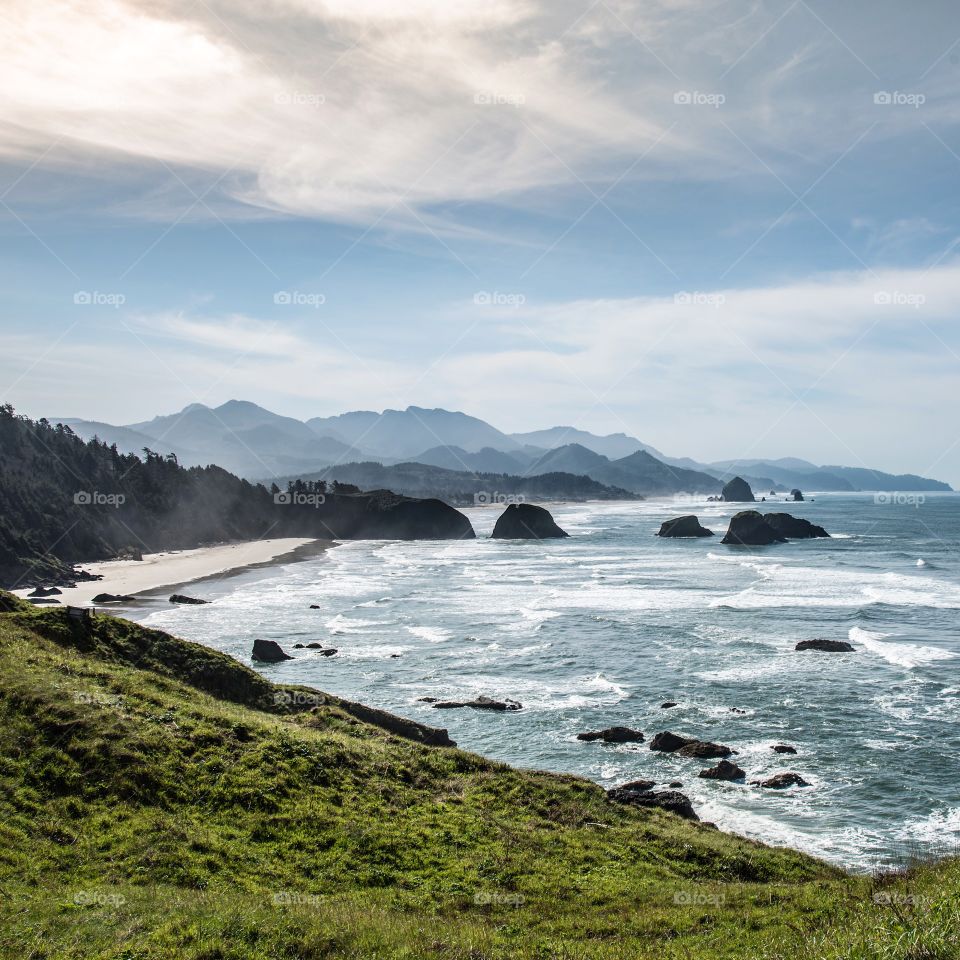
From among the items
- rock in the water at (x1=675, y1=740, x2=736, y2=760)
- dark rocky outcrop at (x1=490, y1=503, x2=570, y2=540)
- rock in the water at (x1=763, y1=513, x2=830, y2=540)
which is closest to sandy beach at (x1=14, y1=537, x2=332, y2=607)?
dark rocky outcrop at (x1=490, y1=503, x2=570, y2=540)

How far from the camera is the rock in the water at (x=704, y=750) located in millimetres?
30625

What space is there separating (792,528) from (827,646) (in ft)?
301

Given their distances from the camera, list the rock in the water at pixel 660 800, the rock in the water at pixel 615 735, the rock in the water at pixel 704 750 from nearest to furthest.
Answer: the rock in the water at pixel 660 800 → the rock in the water at pixel 704 750 → the rock in the water at pixel 615 735

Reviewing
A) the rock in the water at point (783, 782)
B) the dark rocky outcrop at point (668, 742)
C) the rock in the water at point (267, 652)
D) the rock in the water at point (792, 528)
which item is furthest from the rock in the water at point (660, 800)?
the rock in the water at point (792, 528)

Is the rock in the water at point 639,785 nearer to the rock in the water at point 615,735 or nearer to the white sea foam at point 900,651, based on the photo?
the rock in the water at point 615,735

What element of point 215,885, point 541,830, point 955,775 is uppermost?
point 215,885

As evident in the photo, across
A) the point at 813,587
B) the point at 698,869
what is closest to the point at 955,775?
the point at 698,869

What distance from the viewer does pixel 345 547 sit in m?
128

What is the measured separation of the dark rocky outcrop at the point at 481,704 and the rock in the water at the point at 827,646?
22.5 m

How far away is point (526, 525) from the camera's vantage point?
14238 centimetres

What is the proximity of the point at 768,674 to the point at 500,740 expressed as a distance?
1905 centimetres

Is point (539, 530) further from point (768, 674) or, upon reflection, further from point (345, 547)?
point (768, 674)

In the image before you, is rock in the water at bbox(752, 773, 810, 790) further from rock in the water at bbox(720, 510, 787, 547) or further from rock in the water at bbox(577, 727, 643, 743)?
rock in the water at bbox(720, 510, 787, 547)

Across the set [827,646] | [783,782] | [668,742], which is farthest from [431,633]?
[783,782]
